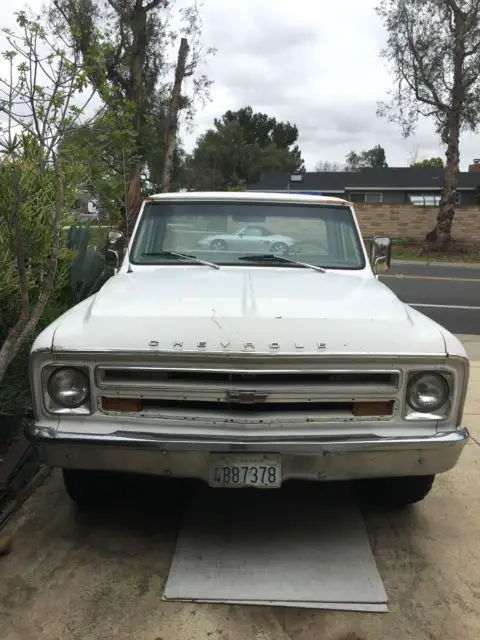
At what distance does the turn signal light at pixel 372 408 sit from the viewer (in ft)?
9.89

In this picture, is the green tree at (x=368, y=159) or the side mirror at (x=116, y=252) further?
the green tree at (x=368, y=159)

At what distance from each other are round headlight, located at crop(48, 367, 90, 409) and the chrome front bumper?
5.9 inches

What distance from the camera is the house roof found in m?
40.0

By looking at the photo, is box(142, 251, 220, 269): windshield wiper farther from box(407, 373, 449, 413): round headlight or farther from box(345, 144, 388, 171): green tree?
box(345, 144, 388, 171): green tree

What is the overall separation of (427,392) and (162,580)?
1479 millimetres

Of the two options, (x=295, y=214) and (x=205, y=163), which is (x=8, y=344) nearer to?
(x=295, y=214)

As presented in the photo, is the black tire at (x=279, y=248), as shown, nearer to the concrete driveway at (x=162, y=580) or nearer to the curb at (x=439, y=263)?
the concrete driveway at (x=162, y=580)

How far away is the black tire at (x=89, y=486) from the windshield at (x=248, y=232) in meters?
1.55

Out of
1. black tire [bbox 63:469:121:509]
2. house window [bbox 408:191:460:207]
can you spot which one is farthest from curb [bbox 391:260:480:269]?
house window [bbox 408:191:460:207]

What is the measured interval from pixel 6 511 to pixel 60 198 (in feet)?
5.69

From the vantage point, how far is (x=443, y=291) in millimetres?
14109

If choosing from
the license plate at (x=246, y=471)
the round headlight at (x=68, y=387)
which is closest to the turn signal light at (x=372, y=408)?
the license plate at (x=246, y=471)

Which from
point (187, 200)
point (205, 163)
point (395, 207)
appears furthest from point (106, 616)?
point (205, 163)

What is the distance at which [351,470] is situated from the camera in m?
2.95
